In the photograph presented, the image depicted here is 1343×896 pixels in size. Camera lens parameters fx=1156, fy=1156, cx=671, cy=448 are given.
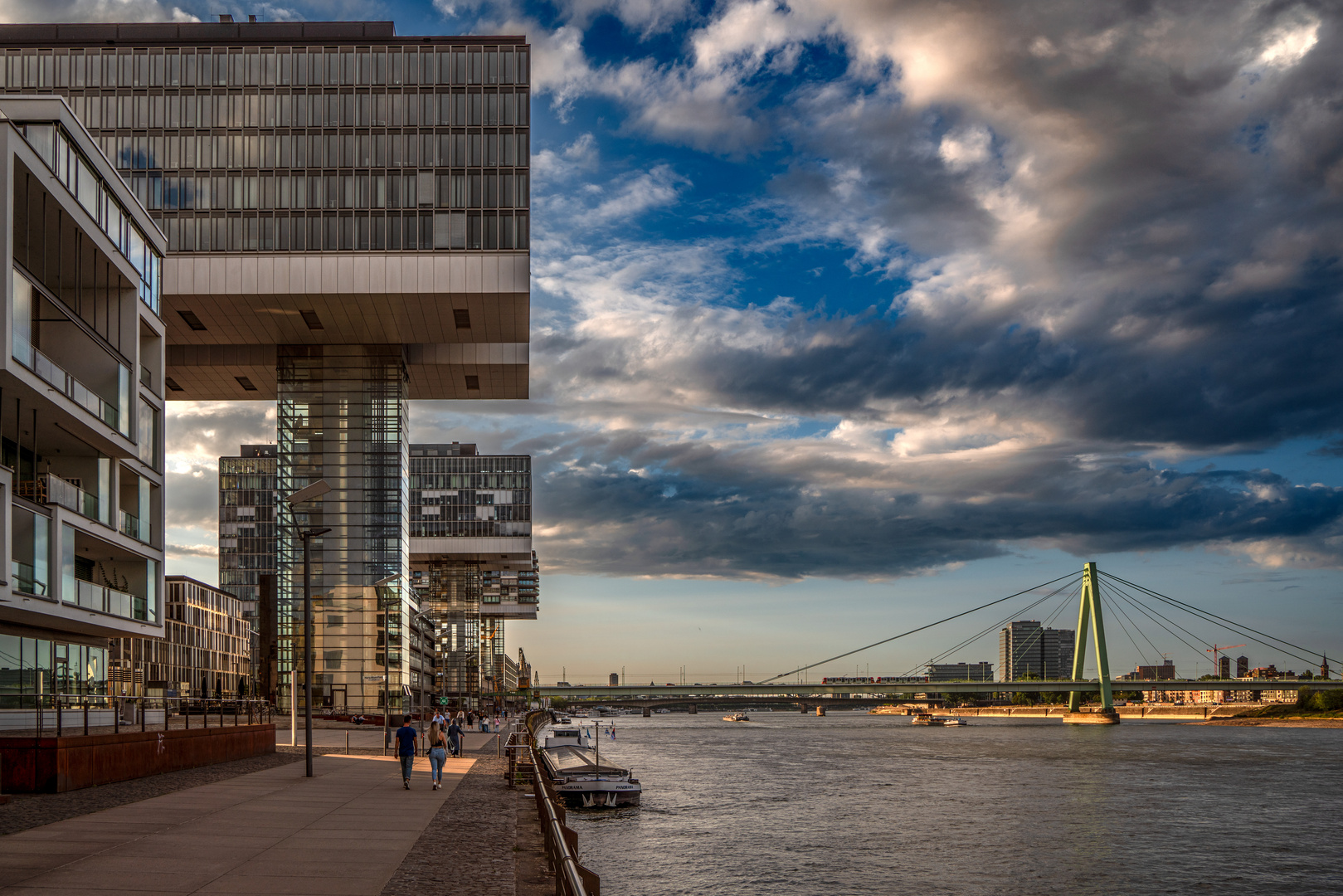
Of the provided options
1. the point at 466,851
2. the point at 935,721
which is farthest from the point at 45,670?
the point at 935,721

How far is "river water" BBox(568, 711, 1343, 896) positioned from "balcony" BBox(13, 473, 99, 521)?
66.6 ft

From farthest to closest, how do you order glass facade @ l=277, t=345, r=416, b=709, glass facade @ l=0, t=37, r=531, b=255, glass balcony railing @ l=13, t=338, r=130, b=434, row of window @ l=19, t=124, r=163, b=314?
1. glass facade @ l=277, t=345, r=416, b=709
2. glass facade @ l=0, t=37, r=531, b=255
3. row of window @ l=19, t=124, r=163, b=314
4. glass balcony railing @ l=13, t=338, r=130, b=434

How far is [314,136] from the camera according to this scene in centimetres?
7225

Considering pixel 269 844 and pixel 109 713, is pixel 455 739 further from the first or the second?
pixel 269 844

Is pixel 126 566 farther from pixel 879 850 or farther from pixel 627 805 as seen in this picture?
pixel 879 850

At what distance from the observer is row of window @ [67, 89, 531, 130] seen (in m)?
71.9

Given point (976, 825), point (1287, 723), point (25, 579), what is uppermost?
point (25, 579)

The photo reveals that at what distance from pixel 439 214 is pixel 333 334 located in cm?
1131

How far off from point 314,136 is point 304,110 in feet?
6.59

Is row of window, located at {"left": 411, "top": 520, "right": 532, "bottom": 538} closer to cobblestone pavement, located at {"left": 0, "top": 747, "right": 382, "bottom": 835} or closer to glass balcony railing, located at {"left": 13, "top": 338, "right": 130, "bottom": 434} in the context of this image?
glass balcony railing, located at {"left": 13, "top": 338, "right": 130, "bottom": 434}

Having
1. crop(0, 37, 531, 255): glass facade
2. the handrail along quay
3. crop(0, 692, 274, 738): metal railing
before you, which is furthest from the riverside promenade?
crop(0, 37, 531, 255): glass facade

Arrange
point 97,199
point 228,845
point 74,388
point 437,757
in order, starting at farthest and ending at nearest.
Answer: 1. point 97,199
2. point 74,388
3. point 437,757
4. point 228,845

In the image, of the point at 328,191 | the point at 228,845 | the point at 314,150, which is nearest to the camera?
the point at 228,845

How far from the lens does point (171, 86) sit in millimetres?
72562
